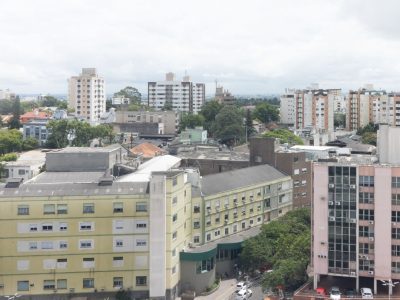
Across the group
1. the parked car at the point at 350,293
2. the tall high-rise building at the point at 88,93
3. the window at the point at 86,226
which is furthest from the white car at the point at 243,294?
the tall high-rise building at the point at 88,93

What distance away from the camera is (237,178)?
47.5 meters

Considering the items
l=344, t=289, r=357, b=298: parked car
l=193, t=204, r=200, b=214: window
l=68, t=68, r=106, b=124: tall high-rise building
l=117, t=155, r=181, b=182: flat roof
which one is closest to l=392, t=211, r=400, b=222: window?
l=344, t=289, r=357, b=298: parked car

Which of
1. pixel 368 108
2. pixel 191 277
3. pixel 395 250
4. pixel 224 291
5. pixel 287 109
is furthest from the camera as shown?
pixel 287 109

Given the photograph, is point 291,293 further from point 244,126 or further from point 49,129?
point 244,126

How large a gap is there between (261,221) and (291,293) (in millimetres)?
12950

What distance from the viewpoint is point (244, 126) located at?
102438 mm

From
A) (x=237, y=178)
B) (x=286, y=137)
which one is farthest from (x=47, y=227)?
(x=286, y=137)

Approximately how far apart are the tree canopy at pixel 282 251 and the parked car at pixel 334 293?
100 inches

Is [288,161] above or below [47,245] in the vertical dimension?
above

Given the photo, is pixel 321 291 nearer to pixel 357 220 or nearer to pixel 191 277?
pixel 357 220

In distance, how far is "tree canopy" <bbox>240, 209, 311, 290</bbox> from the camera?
36281 mm

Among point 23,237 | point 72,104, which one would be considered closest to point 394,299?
point 23,237

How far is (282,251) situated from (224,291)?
4547mm

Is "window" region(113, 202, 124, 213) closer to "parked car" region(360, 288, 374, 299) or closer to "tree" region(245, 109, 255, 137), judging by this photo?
"parked car" region(360, 288, 374, 299)
